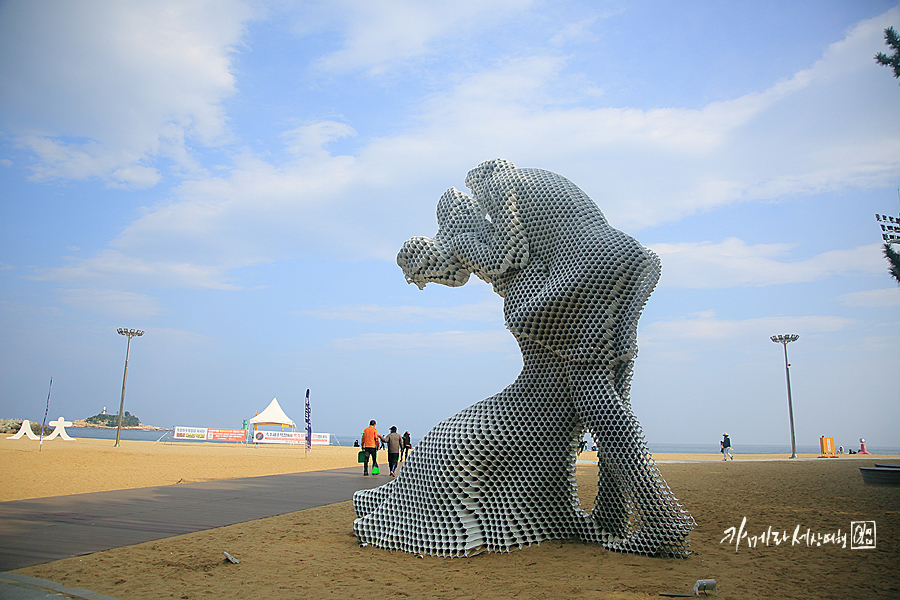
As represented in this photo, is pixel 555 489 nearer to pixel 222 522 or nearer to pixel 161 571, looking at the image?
pixel 161 571

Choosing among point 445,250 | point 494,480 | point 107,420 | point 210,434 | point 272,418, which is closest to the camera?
point 494,480

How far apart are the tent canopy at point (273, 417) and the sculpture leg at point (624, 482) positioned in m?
41.2

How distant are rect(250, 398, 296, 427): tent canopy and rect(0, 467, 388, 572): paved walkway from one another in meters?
30.5

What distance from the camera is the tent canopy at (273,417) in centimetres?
4503

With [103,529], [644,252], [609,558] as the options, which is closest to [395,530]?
[609,558]

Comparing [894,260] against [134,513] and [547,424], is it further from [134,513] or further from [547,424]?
[134,513]

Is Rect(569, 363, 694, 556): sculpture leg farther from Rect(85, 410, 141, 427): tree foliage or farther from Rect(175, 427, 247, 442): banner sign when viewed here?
Rect(85, 410, 141, 427): tree foliage

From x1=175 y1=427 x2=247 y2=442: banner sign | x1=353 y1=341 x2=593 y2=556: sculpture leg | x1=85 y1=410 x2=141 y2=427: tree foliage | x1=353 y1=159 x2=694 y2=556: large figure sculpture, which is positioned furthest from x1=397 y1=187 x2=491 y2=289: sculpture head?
x1=85 y1=410 x2=141 y2=427: tree foliage

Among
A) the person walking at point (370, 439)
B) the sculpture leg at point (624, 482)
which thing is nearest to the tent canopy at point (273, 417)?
the person walking at point (370, 439)

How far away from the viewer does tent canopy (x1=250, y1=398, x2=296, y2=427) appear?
45.0 meters

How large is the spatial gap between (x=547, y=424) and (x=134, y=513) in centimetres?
748

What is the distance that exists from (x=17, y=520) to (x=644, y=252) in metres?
10.4

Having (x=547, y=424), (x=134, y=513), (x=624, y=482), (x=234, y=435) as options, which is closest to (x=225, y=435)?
(x=234, y=435)

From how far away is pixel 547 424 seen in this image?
26.3 feet
